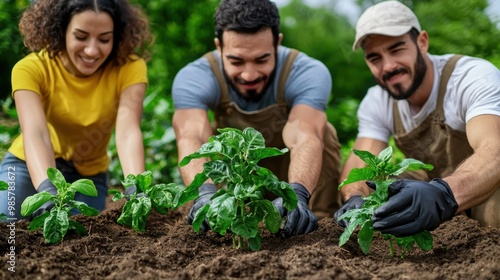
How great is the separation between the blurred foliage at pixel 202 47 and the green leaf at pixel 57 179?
1.69m

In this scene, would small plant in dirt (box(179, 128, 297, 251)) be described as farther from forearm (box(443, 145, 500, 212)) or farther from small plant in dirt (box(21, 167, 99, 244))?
forearm (box(443, 145, 500, 212))

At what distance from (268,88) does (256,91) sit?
151mm

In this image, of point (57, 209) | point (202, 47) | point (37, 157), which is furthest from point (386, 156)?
point (202, 47)

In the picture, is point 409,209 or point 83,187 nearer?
point 409,209

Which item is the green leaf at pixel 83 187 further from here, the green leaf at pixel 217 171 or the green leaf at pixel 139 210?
the green leaf at pixel 217 171

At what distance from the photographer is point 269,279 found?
199cm

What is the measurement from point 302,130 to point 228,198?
1.21 metres

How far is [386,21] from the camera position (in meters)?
3.31

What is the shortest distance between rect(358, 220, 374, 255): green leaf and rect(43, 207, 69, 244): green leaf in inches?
46.0

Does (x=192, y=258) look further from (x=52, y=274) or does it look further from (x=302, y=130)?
(x=302, y=130)

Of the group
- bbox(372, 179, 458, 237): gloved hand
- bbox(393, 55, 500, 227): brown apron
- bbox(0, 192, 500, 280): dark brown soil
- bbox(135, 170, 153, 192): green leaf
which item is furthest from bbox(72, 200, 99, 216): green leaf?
bbox(393, 55, 500, 227): brown apron

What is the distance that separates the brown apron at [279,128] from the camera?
3.67m

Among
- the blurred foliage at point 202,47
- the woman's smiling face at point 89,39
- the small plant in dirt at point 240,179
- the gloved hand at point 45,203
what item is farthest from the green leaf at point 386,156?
the blurred foliage at point 202,47

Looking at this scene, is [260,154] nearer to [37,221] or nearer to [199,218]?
[199,218]
